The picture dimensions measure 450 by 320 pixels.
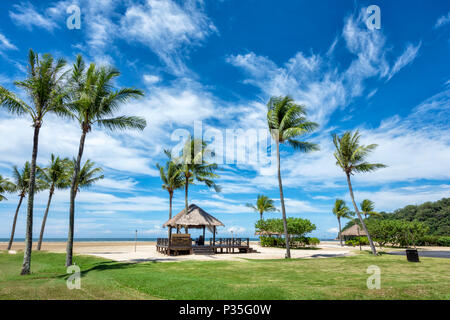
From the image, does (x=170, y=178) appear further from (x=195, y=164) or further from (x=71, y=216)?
(x=71, y=216)

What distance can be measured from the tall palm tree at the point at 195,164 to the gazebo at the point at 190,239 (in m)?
0.99

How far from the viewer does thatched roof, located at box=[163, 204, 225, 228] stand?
70.7 feet

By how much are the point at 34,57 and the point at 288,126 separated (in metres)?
14.8

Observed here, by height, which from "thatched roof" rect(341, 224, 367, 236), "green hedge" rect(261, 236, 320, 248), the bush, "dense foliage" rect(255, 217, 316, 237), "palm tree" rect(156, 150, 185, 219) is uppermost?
"palm tree" rect(156, 150, 185, 219)

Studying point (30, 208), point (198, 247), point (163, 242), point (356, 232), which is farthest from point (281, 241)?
point (30, 208)

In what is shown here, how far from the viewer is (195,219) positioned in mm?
21953

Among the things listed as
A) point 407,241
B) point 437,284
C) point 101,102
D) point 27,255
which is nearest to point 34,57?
point 101,102

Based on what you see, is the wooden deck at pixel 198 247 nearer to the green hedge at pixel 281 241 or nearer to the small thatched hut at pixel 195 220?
the small thatched hut at pixel 195 220

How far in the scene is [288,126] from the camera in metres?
18.0

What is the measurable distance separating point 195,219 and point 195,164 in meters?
4.92

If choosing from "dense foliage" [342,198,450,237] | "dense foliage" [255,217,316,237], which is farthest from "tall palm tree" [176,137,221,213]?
"dense foliage" [342,198,450,237]

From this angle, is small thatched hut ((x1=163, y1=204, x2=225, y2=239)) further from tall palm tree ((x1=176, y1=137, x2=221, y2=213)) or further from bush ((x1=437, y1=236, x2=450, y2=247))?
bush ((x1=437, y1=236, x2=450, y2=247))
